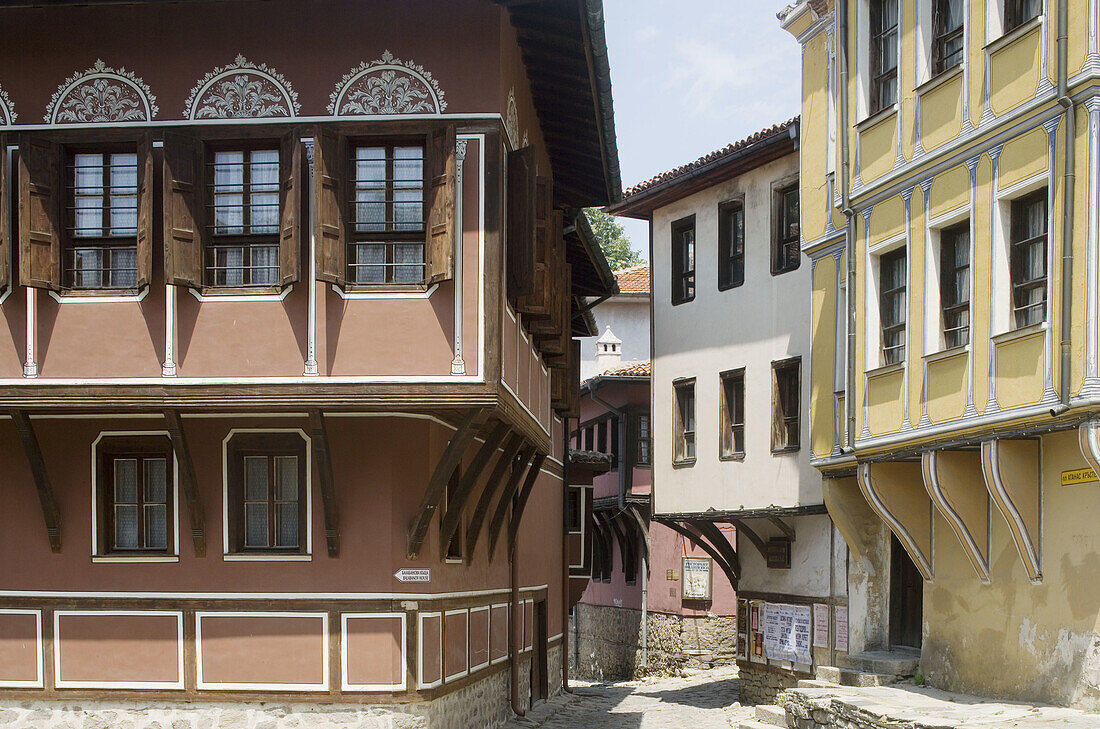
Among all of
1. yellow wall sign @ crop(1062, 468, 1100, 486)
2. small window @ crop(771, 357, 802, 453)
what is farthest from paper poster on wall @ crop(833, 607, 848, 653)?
yellow wall sign @ crop(1062, 468, 1100, 486)

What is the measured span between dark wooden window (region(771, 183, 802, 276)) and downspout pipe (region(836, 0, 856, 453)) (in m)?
3.52

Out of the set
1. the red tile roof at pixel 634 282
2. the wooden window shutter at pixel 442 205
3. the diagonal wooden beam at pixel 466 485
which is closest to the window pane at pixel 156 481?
the diagonal wooden beam at pixel 466 485

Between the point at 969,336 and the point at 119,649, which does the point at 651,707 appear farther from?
the point at 119,649

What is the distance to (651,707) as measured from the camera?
23.8 m

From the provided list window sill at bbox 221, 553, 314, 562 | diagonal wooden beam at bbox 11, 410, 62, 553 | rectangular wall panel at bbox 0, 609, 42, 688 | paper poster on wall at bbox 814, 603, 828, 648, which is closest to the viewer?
diagonal wooden beam at bbox 11, 410, 62, 553

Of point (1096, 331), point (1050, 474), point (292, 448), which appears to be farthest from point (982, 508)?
point (292, 448)

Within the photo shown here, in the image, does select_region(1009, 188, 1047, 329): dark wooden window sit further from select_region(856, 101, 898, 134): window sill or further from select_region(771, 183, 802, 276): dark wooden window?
select_region(771, 183, 802, 276): dark wooden window

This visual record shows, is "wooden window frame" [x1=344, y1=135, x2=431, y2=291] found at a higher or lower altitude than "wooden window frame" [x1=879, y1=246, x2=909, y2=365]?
higher

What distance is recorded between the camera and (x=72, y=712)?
14016 millimetres

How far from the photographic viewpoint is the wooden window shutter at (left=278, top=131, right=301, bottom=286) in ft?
43.1

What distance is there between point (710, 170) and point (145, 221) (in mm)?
11700

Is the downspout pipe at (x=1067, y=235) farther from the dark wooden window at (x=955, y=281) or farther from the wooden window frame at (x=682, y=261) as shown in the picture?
the wooden window frame at (x=682, y=261)

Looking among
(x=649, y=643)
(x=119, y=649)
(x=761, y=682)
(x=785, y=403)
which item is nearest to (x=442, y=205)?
(x=119, y=649)

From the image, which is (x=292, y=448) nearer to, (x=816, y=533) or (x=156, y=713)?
(x=156, y=713)
